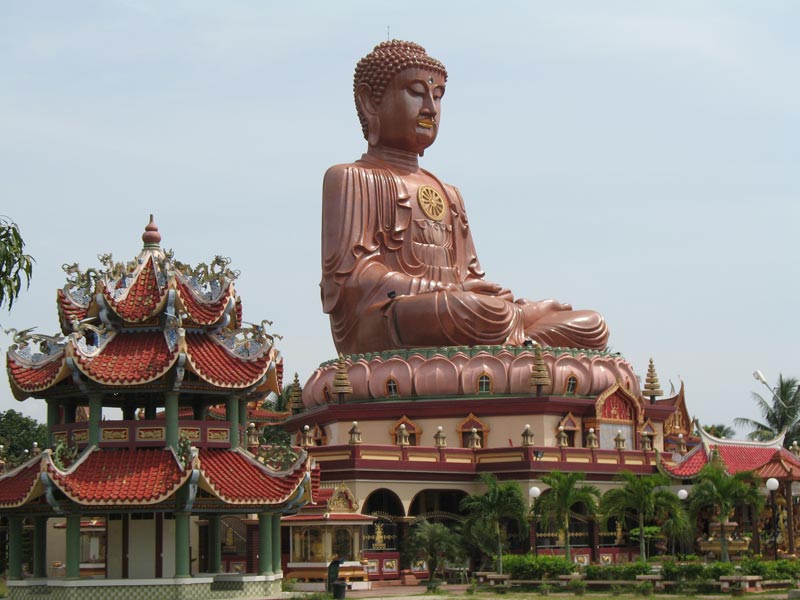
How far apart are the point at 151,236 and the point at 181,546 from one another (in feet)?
20.4

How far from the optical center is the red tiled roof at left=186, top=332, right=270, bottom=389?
25.5 meters

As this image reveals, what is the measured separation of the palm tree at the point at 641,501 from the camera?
33.5m

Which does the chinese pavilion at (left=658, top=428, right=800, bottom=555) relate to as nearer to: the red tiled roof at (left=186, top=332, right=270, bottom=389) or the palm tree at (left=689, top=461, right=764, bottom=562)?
the palm tree at (left=689, top=461, right=764, bottom=562)

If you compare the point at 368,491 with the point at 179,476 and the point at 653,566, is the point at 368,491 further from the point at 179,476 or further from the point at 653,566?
the point at 179,476

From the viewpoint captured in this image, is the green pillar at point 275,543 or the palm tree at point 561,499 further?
the palm tree at point 561,499

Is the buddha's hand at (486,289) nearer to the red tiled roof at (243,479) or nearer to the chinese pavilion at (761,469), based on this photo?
the chinese pavilion at (761,469)

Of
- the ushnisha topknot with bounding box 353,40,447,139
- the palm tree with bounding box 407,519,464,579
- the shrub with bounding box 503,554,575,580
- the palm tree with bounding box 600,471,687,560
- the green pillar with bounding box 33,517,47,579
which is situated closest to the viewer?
the green pillar with bounding box 33,517,47,579

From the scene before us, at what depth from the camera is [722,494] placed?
32.2m

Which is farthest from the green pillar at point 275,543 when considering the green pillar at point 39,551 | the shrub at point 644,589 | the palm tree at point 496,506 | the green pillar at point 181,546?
the palm tree at point 496,506

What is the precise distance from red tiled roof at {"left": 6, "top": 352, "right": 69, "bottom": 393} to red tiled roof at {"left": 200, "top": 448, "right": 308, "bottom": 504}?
117 inches

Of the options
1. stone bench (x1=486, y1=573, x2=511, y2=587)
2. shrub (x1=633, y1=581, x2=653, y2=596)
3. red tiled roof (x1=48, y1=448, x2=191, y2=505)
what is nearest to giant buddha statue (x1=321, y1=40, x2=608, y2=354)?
stone bench (x1=486, y1=573, x2=511, y2=587)

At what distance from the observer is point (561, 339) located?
139ft

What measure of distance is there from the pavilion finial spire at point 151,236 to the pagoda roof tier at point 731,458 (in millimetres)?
17075

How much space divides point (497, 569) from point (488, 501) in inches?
92.3
